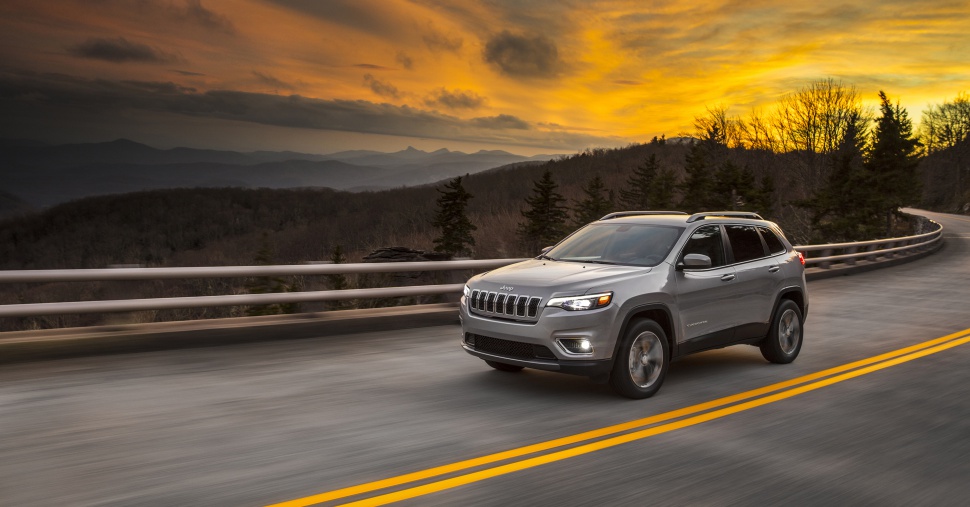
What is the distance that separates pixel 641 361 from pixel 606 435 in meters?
1.40

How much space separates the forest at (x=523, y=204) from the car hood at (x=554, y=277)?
13.9 ft

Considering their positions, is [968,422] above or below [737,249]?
below

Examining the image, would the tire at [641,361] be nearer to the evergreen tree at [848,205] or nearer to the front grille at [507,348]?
the front grille at [507,348]

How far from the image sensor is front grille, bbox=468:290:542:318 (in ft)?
23.1

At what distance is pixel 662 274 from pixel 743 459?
2384 mm

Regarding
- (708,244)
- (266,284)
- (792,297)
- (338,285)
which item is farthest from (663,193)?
(708,244)

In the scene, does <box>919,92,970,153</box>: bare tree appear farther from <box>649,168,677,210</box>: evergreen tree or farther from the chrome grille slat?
the chrome grille slat

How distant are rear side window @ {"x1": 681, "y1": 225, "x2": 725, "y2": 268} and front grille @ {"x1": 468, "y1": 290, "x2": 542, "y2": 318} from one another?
1.96 meters

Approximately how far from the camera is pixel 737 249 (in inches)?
347

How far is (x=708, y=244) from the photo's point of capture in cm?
844

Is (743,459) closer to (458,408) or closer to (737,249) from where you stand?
(458,408)

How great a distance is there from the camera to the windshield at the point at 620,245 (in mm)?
7977

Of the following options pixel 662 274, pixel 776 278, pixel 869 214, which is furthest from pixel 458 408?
pixel 869 214

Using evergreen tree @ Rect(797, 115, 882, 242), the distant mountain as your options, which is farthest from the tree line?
the distant mountain
